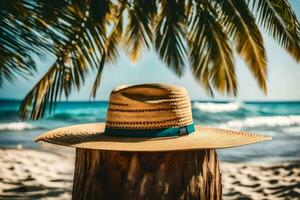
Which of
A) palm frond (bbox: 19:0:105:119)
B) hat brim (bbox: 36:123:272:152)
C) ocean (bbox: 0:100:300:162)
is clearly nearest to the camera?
hat brim (bbox: 36:123:272:152)

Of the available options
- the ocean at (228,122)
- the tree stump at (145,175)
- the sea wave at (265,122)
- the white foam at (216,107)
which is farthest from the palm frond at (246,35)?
the white foam at (216,107)

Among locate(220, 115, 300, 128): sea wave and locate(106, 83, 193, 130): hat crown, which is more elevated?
locate(106, 83, 193, 130): hat crown

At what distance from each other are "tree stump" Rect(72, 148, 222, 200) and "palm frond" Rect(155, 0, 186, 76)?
2.81m

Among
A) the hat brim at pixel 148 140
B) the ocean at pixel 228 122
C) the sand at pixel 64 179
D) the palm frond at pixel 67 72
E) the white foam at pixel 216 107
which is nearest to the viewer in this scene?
the hat brim at pixel 148 140

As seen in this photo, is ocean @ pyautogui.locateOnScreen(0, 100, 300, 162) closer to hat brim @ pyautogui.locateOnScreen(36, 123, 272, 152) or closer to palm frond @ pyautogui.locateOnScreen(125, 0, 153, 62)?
palm frond @ pyautogui.locateOnScreen(125, 0, 153, 62)

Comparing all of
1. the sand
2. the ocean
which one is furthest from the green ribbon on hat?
the ocean

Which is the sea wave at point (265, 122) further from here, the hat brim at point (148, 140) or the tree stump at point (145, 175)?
the tree stump at point (145, 175)

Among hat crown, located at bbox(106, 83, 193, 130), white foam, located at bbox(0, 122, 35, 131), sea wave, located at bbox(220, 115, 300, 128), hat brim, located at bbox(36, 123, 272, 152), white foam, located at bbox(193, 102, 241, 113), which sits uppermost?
hat crown, located at bbox(106, 83, 193, 130)

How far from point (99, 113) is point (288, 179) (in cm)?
1735

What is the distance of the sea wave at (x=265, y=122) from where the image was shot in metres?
19.3

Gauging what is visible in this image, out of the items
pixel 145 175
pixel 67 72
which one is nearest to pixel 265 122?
pixel 67 72

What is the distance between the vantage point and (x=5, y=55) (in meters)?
1.51

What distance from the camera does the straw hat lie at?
1206mm

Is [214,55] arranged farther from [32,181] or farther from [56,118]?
[56,118]
